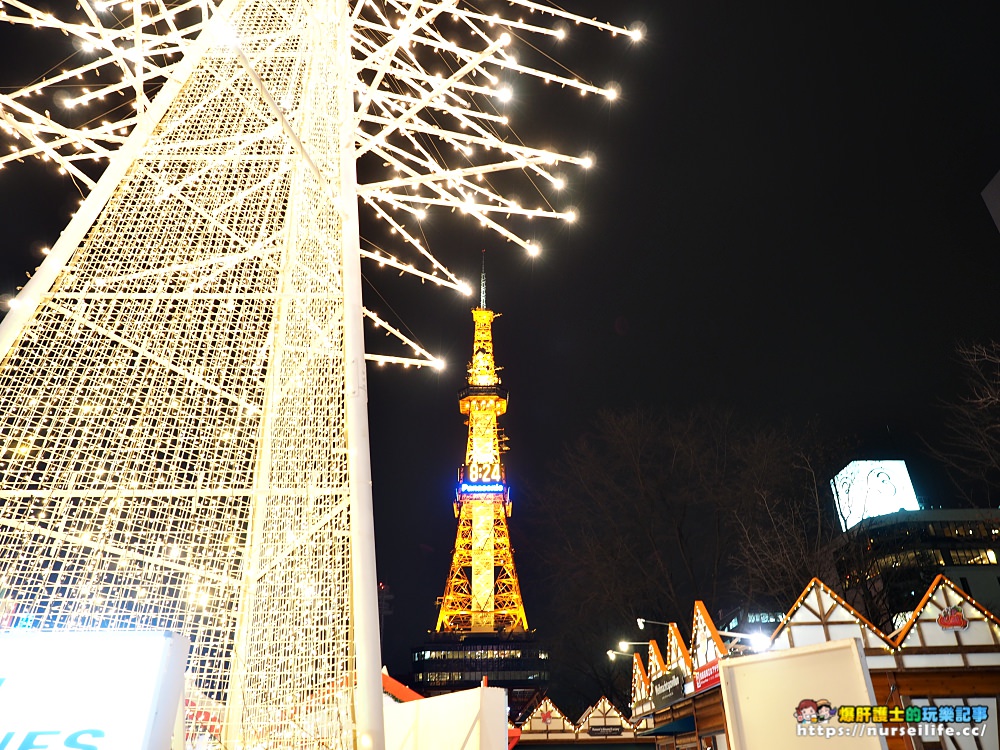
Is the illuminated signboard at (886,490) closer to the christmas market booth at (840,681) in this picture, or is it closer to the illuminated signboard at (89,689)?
the christmas market booth at (840,681)

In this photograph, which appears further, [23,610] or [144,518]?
[144,518]

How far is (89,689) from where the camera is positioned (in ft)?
4.92

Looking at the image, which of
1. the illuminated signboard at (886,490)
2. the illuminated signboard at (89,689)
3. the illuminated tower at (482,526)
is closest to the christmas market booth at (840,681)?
the illuminated signboard at (89,689)

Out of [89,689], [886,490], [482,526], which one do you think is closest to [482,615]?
[482,526]

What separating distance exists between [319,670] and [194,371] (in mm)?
1644

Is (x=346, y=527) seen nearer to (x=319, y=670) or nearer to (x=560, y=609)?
(x=319, y=670)

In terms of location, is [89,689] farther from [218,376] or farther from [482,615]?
[482,615]

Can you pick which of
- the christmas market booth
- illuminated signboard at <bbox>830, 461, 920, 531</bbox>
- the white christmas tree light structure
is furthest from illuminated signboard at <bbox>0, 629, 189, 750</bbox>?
illuminated signboard at <bbox>830, 461, 920, 531</bbox>

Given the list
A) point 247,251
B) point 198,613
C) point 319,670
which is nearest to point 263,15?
point 247,251

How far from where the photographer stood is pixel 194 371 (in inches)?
130

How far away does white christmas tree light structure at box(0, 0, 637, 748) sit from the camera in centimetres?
281

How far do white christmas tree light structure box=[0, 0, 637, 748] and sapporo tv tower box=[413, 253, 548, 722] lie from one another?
49426 mm

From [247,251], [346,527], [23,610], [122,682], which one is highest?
[247,251]

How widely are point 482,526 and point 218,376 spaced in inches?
2026
